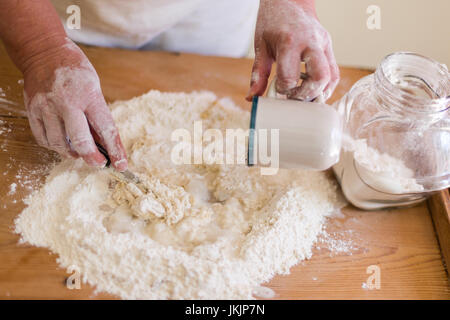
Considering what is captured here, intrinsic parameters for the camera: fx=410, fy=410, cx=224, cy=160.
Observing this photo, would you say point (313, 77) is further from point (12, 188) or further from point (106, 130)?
point (12, 188)

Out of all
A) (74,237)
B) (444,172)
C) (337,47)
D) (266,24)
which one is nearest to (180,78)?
(266,24)

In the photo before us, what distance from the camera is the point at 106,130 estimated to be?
569 millimetres

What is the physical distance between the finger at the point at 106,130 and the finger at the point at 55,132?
4cm

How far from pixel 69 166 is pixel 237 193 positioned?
0.26 m

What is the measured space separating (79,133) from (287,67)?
29 centimetres

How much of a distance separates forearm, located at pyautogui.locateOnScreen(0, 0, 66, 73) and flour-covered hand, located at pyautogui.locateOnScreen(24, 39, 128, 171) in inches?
0.4

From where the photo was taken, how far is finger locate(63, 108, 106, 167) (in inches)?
21.6

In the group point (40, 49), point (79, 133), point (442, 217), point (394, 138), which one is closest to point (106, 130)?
point (79, 133)

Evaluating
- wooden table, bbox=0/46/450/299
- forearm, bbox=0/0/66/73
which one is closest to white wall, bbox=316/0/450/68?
wooden table, bbox=0/46/450/299

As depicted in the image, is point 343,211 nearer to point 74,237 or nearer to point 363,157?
point 363,157

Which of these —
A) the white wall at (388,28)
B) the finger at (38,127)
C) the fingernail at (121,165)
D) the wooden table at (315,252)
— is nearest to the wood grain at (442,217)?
the wooden table at (315,252)

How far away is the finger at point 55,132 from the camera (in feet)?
1.85

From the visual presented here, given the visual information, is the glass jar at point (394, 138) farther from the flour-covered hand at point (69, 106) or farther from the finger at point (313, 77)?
the flour-covered hand at point (69, 106)

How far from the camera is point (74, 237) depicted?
56cm
